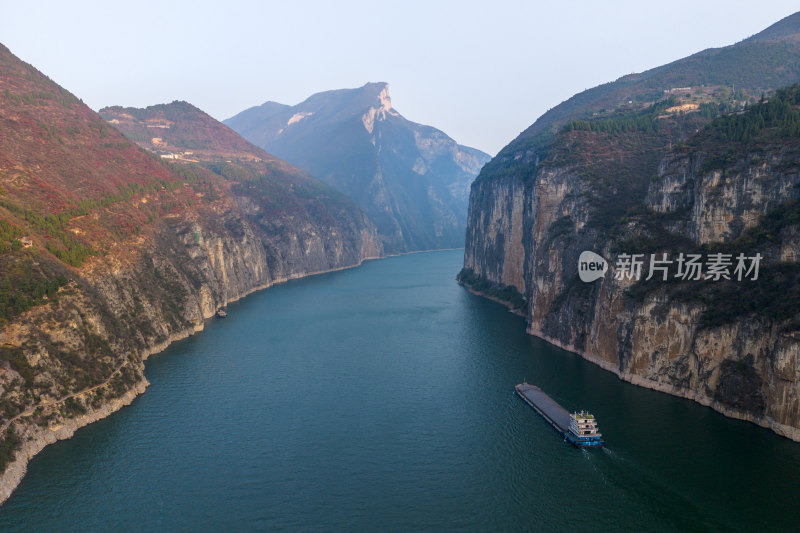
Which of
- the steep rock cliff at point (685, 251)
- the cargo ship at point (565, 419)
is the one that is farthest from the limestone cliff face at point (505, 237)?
the cargo ship at point (565, 419)

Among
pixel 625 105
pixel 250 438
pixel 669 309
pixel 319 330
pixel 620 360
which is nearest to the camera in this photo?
pixel 250 438

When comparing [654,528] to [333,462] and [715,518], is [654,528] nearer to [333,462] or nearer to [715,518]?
[715,518]

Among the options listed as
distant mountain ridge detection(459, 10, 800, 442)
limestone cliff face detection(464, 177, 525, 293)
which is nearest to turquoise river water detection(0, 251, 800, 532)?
distant mountain ridge detection(459, 10, 800, 442)

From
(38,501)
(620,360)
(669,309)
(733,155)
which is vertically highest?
(733,155)

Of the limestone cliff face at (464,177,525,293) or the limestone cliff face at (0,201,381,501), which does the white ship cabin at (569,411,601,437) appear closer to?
the limestone cliff face at (0,201,381,501)

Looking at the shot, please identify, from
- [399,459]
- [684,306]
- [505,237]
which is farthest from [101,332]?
[505,237]

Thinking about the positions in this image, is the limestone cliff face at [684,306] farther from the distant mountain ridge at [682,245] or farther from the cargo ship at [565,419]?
the cargo ship at [565,419]

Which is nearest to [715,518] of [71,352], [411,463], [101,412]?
[411,463]
